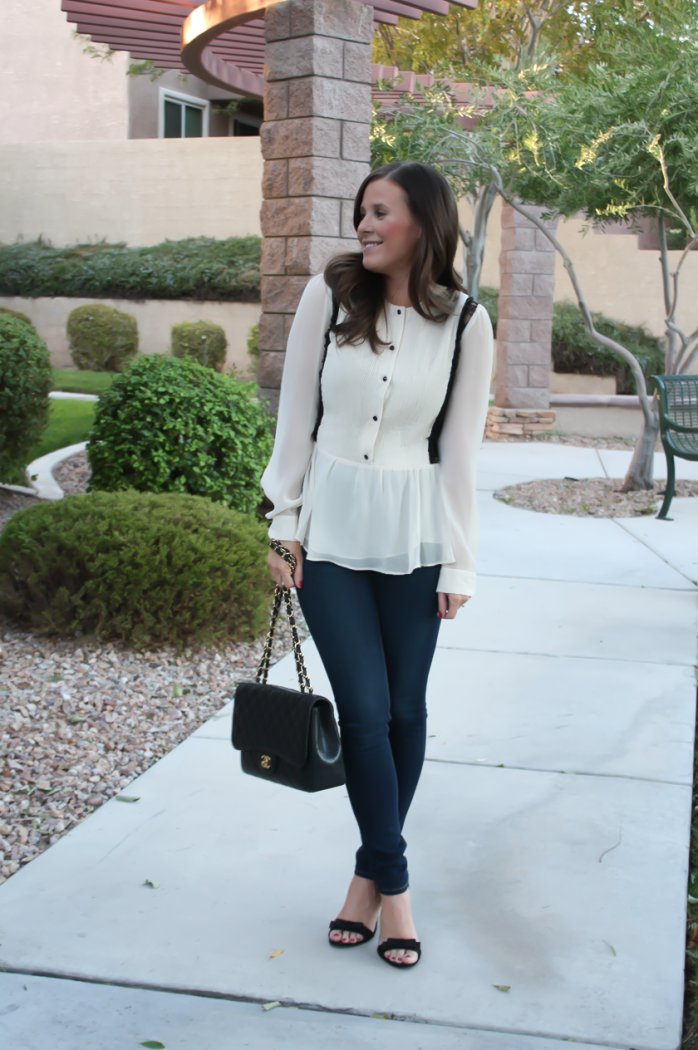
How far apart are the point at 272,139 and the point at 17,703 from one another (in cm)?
436

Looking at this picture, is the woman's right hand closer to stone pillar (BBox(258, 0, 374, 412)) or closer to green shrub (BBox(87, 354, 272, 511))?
green shrub (BBox(87, 354, 272, 511))

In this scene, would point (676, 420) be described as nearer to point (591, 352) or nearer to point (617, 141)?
point (617, 141)

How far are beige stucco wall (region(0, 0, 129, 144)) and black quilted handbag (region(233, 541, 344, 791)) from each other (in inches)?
809

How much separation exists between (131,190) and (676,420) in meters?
14.6

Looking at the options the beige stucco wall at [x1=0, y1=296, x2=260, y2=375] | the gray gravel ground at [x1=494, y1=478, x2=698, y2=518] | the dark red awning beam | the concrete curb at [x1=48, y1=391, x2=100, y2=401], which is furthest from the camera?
the beige stucco wall at [x1=0, y1=296, x2=260, y2=375]

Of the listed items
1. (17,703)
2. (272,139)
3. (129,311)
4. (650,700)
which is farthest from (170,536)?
(129,311)

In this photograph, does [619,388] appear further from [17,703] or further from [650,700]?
[17,703]

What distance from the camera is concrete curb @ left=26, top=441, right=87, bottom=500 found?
7348 mm

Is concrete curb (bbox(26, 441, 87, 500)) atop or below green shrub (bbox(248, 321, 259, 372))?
below

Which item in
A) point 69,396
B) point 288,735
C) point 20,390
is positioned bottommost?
point 288,735

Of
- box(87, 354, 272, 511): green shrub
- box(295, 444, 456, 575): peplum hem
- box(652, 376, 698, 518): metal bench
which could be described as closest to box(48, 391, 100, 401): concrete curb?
box(87, 354, 272, 511): green shrub

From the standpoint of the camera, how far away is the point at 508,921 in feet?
8.30

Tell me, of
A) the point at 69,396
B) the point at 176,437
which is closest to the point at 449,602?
the point at 176,437

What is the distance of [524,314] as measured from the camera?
41.0ft
